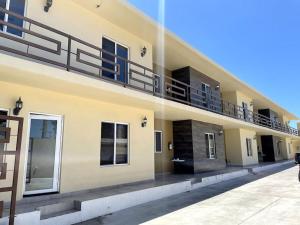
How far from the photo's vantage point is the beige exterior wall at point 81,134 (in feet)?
21.4

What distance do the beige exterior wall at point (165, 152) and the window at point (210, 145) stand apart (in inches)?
104

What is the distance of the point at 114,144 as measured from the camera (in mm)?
9008

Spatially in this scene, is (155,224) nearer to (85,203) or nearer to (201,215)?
(201,215)

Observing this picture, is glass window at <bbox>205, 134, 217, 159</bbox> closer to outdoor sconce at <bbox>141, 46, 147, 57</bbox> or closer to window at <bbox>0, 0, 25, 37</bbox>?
outdoor sconce at <bbox>141, 46, 147, 57</bbox>

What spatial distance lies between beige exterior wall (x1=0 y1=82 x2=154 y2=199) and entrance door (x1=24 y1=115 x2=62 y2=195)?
20cm

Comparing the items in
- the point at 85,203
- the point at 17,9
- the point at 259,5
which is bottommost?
the point at 85,203

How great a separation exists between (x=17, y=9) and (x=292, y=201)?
10.3m

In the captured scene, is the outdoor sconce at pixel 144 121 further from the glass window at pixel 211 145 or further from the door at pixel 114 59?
the glass window at pixel 211 145

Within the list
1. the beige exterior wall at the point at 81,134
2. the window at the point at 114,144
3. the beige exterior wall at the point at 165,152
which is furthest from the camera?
the beige exterior wall at the point at 165,152

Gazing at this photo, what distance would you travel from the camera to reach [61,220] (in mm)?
5738

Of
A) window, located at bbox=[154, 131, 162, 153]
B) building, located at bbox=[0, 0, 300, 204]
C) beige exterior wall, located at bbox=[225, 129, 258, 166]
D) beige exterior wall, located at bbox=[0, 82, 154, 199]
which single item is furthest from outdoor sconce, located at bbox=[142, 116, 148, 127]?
beige exterior wall, located at bbox=[225, 129, 258, 166]

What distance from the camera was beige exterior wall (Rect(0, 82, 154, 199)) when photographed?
654 centimetres

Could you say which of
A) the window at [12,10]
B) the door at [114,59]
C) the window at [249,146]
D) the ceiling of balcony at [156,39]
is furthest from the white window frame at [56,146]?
the window at [249,146]

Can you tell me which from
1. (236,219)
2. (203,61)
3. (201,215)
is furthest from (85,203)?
(203,61)
